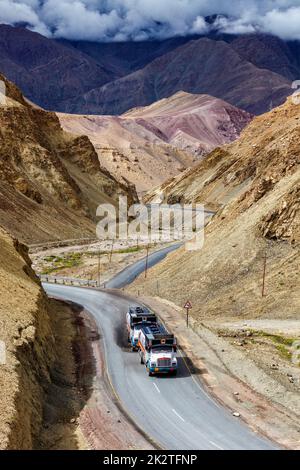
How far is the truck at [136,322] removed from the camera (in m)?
41.4

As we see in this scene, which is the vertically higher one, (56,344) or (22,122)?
(22,122)

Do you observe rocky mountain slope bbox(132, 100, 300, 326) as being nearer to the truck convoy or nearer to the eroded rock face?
the eroded rock face

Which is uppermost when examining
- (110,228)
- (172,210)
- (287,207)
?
(172,210)

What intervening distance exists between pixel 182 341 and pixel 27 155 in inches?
4133

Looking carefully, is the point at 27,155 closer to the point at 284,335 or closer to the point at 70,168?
the point at 70,168

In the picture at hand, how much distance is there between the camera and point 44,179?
139250 mm

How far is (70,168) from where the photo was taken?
Result: 166 m

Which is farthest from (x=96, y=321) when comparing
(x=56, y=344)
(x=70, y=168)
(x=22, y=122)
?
(x=70, y=168)

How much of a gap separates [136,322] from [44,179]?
100518 mm

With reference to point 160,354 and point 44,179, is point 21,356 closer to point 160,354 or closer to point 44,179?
point 160,354

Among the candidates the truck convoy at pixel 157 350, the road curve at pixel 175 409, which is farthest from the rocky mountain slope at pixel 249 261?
the truck convoy at pixel 157 350

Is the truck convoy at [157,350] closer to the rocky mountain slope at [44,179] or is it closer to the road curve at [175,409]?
the road curve at [175,409]
